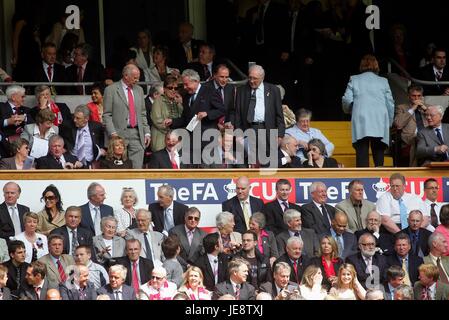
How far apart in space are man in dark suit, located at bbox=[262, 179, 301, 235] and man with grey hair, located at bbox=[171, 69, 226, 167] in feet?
3.94

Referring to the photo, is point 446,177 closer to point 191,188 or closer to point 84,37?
point 191,188

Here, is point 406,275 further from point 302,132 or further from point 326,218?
point 302,132

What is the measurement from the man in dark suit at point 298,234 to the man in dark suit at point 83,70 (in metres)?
3.76

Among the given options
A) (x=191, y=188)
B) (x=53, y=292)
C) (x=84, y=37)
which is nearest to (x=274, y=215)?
(x=191, y=188)

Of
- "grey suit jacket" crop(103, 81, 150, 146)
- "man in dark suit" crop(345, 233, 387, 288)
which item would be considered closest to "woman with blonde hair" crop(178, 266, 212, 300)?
"man in dark suit" crop(345, 233, 387, 288)

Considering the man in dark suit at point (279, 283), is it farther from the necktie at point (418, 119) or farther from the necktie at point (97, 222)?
the necktie at point (418, 119)

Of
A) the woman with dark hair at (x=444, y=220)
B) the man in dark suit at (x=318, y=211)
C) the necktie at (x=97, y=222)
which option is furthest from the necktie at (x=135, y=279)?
the woman with dark hair at (x=444, y=220)

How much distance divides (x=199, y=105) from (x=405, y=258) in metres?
3.18

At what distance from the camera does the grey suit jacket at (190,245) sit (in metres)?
26.3

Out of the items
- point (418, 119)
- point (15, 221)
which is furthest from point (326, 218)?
point (15, 221)

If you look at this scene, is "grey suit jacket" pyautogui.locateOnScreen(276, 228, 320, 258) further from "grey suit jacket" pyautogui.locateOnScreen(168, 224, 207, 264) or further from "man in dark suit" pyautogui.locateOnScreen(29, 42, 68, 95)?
"man in dark suit" pyautogui.locateOnScreen(29, 42, 68, 95)

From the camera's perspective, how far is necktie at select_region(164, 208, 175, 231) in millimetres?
26688

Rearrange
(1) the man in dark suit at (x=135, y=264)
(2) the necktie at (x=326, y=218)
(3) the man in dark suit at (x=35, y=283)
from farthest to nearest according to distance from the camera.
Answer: (2) the necktie at (x=326, y=218) → (1) the man in dark suit at (x=135, y=264) → (3) the man in dark suit at (x=35, y=283)
